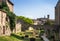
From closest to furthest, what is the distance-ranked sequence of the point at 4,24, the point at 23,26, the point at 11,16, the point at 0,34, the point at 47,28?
the point at 0,34 → the point at 4,24 → the point at 11,16 → the point at 47,28 → the point at 23,26

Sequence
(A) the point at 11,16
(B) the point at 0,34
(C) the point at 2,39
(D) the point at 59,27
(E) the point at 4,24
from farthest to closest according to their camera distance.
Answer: (D) the point at 59,27, (A) the point at 11,16, (E) the point at 4,24, (B) the point at 0,34, (C) the point at 2,39

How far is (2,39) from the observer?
3159 centimetres

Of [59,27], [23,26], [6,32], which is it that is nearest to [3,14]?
[6,32]

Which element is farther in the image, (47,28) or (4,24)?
(47,28)

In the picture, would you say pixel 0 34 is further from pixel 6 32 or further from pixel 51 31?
pixel 51 31

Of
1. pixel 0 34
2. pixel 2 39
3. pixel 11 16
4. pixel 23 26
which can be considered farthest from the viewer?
pixel 23 26

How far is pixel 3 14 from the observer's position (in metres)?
36.8

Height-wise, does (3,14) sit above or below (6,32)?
above

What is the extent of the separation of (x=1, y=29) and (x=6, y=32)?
3.22 m

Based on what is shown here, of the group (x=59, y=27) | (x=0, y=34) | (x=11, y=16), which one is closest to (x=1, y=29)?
(x=0, y=34)

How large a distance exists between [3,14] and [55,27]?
2144 centimetres

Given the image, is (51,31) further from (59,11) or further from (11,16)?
(11,16)

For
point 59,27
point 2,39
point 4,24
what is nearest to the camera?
point 2,39

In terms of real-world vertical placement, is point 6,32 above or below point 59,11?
below
